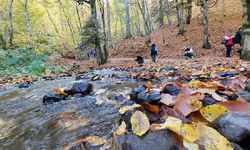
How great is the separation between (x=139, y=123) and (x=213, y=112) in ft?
2.38

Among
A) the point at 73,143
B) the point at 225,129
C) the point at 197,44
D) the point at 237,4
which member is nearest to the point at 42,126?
the point at 73,143

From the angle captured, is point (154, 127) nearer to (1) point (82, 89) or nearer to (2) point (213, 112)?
(2) point (213, 112)

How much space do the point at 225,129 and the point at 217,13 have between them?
88.7 ft

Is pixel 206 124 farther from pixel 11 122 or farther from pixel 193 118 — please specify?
pixel 11 122

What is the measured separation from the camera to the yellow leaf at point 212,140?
7.83ft

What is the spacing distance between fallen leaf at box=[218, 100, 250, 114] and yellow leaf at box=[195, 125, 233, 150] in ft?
1.71

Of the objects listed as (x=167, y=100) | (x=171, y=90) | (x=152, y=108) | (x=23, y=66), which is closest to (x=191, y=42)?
(x=23, y=66)

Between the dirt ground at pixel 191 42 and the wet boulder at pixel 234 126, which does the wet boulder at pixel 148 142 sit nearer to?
the wet boulder at pixel 234 126

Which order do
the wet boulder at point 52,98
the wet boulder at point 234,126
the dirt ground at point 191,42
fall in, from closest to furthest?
the wet boulder at point 234,126, the wet boulder at point 52,98, the dirt ground at point 191,42

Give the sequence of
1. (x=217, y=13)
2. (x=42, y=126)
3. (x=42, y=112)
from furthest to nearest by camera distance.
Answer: (x=217, y=13) → (x=42, y=112) → (x=42, y=126)

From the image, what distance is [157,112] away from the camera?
3168 millimetres

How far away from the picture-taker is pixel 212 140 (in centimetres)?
245

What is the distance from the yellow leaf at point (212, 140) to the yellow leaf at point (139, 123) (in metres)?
0.49

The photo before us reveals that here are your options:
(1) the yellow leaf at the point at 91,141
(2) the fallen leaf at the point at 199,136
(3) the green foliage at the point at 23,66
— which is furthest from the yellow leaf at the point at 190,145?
(3) the green foliage at the point at 23,66
